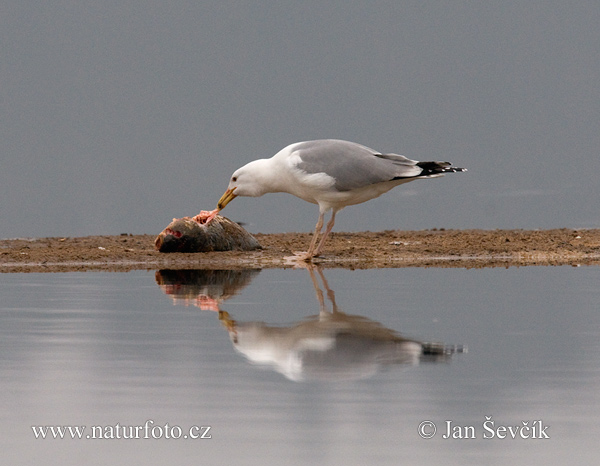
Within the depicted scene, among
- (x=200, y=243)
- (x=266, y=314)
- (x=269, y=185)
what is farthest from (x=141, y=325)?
(x=200, y=243)

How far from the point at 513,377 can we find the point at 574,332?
1958 mm

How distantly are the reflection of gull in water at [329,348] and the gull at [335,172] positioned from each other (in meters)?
5.94

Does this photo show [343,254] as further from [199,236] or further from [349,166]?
[199,236]

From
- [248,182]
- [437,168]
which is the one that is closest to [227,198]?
[248,182]

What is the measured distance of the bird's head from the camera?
555 inches

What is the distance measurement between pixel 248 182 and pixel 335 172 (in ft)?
5.57

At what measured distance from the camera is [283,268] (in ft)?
43.2

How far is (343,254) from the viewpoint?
1460cm

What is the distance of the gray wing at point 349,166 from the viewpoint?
13.4m

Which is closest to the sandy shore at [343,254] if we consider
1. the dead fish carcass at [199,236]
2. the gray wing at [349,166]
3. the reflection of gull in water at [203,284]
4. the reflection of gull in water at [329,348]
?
the dead fish carcass at [199,236]

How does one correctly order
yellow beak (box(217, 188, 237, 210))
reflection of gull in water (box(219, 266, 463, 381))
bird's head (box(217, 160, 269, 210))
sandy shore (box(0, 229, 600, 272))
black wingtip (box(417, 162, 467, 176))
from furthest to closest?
1. yellow beak (box(217, 188, 237, 210))
2. bird's head (box(217, 160, 269, 210))
3. sandy shore (box(0, 229, 600, 272))
4. black wingtip (box(417, 162, 467, 176))
5. reflection of gull in water (box(219, 266, 463, 381))

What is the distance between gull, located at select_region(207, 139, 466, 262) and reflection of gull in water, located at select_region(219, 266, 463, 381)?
594 centimetres

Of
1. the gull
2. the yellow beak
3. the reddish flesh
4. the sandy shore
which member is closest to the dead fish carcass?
the reddish flesh

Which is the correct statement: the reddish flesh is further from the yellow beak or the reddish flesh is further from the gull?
the gull
